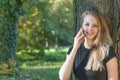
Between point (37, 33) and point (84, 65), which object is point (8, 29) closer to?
point (84, 65)

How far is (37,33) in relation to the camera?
2250 centimetres

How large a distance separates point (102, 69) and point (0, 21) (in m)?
7.81

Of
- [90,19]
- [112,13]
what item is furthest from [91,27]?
[112,13]

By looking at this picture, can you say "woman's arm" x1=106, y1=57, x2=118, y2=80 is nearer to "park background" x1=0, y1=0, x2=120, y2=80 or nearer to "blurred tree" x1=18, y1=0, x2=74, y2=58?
"park background" x1=0, y1=0, x2=120, y2=80

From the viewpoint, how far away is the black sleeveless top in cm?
470

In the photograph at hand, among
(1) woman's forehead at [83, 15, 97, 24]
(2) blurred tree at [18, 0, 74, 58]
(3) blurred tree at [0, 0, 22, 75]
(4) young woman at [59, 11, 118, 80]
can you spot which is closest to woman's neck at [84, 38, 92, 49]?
(4) young woman at [59, 11, 118, 80]

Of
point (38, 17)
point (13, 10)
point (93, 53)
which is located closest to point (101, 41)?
point (93, 53)

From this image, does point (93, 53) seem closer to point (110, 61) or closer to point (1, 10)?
point (110, 61)

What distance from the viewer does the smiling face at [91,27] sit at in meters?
4.72

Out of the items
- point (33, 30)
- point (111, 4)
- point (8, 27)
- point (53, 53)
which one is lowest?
point (53, 53)

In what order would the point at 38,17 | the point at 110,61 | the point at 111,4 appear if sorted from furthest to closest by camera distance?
the point at 38,17, the point at 111,4, the point at 110,61

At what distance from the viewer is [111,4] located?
5.18 metres

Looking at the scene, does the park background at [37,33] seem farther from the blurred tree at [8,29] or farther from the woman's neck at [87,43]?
the woman's neck at [87,43]

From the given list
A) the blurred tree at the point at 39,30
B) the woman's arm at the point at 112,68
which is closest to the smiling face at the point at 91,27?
the woman's arm at the point at 112,68
